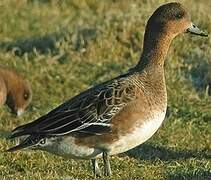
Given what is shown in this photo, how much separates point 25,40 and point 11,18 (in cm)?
138

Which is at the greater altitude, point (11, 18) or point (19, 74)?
point (19, 74)

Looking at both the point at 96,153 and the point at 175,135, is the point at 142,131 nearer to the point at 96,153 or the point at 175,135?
the point at 96,153

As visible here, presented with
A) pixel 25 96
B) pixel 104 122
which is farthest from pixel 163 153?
pixel 25 96

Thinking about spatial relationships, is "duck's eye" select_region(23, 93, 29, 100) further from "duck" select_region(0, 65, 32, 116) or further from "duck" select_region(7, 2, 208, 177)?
"duck" select_region(7, 2, 208, 177)

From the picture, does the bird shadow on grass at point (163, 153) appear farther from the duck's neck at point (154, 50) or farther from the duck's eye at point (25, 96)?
the duck's eye at point (25, 96)

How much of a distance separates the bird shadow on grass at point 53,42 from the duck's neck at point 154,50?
14.2 feet

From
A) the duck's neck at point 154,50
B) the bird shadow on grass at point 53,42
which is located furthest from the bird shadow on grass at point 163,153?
the bird shadow on grass at point 53,42

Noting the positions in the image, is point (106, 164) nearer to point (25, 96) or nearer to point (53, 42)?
point (25, 96)

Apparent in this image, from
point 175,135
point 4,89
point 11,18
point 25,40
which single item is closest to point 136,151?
point 175,135

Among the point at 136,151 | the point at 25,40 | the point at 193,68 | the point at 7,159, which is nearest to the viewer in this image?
the point at 7,159

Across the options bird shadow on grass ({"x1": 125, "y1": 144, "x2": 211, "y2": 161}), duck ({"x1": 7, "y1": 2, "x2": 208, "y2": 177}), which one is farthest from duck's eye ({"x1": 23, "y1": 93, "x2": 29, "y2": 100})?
duck ({"x1": 7, "y1": 2, "x2": 208, "y2": 177})

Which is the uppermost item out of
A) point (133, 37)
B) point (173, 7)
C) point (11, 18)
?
point (173, 7)

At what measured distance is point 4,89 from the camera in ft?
29.2

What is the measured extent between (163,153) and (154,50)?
4.52 feet
